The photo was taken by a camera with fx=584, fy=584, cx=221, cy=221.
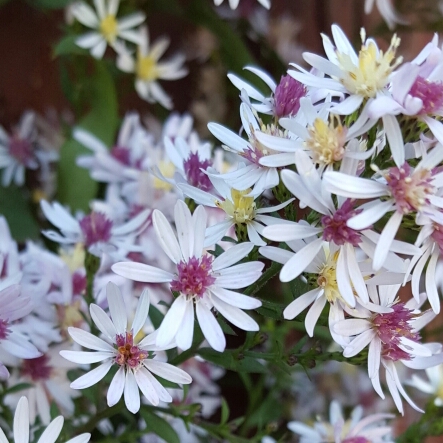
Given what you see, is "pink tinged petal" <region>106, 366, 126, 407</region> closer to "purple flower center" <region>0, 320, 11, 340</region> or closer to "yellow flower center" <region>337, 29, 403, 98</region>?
"purple flower center" <region>0, 320, 11, 340</region>

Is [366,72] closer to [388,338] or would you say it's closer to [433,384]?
[388,338]

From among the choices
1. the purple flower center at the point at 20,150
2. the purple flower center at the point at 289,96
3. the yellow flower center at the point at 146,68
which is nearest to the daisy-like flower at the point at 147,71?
the yellow flower center at the point at 146,68

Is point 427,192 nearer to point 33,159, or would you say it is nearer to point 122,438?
point 122,438

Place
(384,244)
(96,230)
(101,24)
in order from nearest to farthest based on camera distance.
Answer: (384,244)
(96,230)
(101,24)

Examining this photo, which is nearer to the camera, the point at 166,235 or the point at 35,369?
the point at 166,235

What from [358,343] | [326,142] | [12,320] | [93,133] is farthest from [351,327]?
[93,133]

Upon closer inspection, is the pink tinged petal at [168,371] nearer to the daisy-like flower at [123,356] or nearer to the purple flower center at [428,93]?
the daisy-like flower at [123,356]
